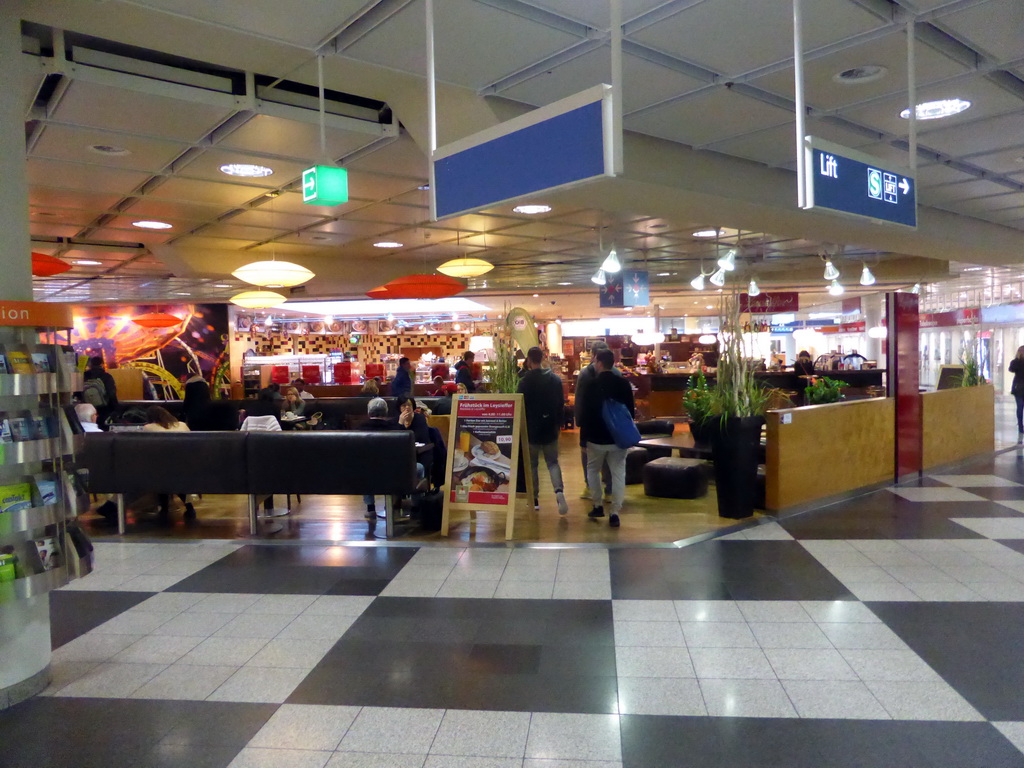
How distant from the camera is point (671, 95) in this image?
537 cm

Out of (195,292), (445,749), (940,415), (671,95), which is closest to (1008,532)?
(940,415)

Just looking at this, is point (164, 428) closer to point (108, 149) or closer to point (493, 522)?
point (108, 149)

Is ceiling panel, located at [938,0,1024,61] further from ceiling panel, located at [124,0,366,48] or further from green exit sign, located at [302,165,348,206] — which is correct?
green exit sign, located at [302,165,348,206]

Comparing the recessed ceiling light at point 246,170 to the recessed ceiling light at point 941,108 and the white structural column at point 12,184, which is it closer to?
the white structural column at point 12,184

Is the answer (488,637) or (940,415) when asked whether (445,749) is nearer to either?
(488,637)

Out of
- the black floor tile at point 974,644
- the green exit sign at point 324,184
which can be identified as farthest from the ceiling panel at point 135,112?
the black floor tile at point 974,644

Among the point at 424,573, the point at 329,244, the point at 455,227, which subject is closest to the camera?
the point at 424,573

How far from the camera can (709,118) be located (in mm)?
5918

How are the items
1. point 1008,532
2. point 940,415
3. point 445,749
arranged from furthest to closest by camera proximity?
point 940,415 → point 1008,532 → point 445,749

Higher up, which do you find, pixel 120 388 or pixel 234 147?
pixel 234 147

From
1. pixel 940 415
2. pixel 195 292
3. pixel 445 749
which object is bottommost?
pixel 445 749

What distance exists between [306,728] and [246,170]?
222 inches

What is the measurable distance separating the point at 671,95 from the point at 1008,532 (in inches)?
181

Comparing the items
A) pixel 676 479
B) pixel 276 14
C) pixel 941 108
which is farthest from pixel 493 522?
pixel 941 108
